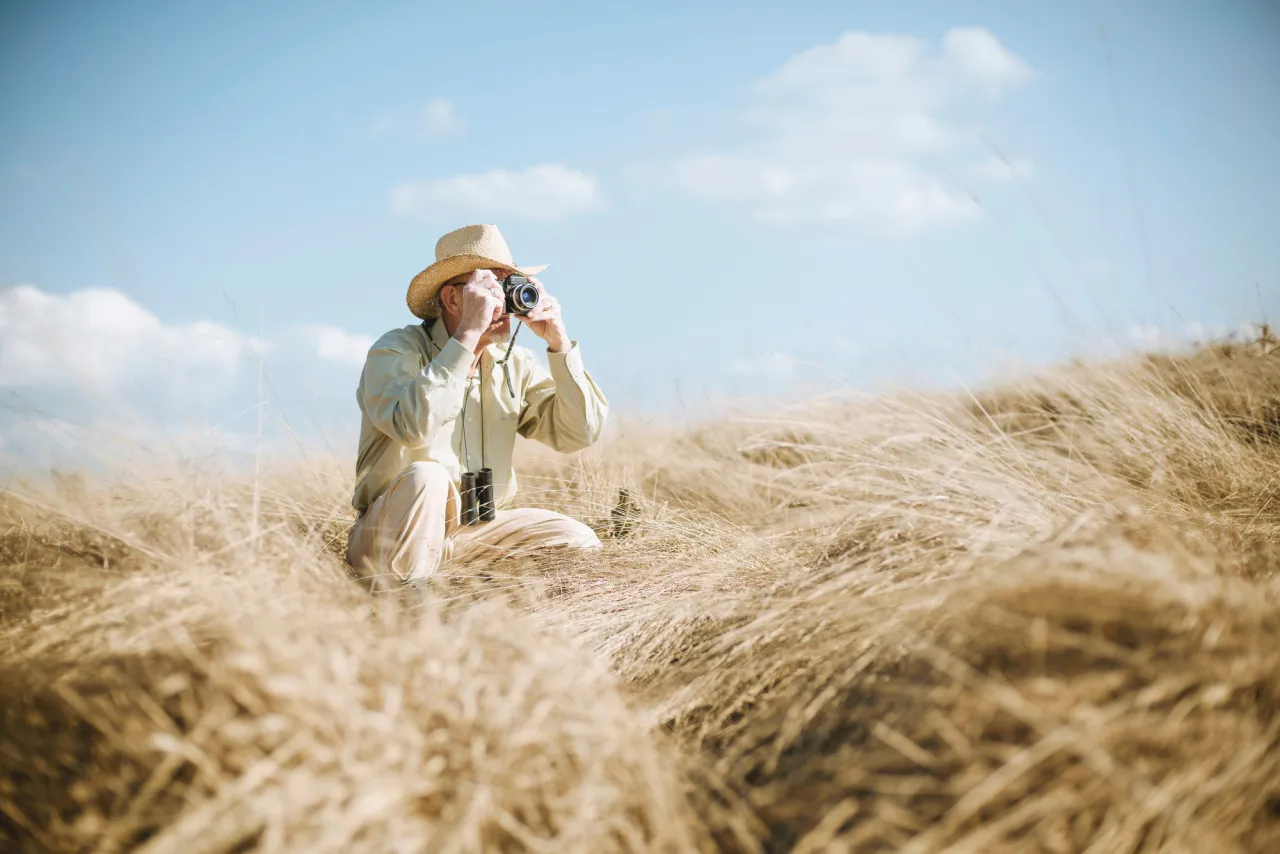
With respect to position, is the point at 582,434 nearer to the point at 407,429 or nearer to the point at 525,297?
the point at 525,297

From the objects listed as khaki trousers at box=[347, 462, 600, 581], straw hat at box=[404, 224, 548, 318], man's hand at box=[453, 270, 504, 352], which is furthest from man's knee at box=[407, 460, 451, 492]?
straw hat at box=[404, 224, 548, 318]

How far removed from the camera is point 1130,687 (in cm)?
114

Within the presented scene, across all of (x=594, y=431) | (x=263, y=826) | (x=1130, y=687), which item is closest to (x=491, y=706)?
(x=263, y=826)

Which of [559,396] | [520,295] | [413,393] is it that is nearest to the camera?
[413,393]

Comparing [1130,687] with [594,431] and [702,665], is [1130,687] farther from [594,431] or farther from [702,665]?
[594,431]

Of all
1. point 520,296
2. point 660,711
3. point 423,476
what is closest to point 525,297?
point 520,296

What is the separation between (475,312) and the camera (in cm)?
269

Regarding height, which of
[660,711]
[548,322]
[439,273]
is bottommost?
[660,711]

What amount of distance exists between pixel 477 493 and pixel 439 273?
85 centimetres

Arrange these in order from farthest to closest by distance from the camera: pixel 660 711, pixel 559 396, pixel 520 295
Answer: pixel 559 396, pixel 520 295, pixel 660 711

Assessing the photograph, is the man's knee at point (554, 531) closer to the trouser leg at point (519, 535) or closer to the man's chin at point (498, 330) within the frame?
the trouser leg at point (519, 535)

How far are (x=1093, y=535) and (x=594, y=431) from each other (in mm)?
1990

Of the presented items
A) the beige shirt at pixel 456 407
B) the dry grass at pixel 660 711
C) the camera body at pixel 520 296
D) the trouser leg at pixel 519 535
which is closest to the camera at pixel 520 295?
the camera body at pixel 520 296

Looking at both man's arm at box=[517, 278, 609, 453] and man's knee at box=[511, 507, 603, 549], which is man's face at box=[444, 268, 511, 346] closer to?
man's arm at box=[517, 278, 609, 453]
